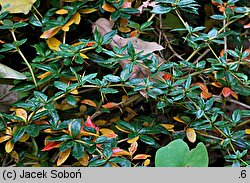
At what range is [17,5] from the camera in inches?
48.2

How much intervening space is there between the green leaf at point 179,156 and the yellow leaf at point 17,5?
1.78ft

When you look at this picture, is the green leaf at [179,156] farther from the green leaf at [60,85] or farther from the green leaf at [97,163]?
the green leaf at [60,85]

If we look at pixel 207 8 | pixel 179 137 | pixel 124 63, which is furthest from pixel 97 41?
pixel 207 8

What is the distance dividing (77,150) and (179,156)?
9.3 inches

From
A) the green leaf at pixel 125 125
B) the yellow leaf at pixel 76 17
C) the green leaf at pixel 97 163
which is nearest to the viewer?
the green leaf at pixel 97 163

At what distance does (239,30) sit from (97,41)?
0.54 meters

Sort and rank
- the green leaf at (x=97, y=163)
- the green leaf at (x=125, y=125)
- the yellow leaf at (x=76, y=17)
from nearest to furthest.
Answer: the green leaf at (x=97, y=163)
the green leaf at (x=125, y=125)
the yellow leaf at (x=76, y=17)

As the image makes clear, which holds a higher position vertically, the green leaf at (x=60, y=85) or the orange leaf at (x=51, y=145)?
the green leaf at (x=60, y=85)

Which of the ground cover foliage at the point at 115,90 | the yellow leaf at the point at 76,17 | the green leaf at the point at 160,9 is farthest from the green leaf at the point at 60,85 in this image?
the green leaf at the point at 160,9

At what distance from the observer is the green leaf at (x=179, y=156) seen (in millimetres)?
1023

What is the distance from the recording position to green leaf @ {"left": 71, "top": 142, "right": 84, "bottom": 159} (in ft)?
3.25

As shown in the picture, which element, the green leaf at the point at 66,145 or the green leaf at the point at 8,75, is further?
the green leaf at the point at 8,75

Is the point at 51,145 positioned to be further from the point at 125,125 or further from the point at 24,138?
the point at 125,125

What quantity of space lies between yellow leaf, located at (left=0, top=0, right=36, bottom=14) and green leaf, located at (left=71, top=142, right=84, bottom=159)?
16.8 inches
